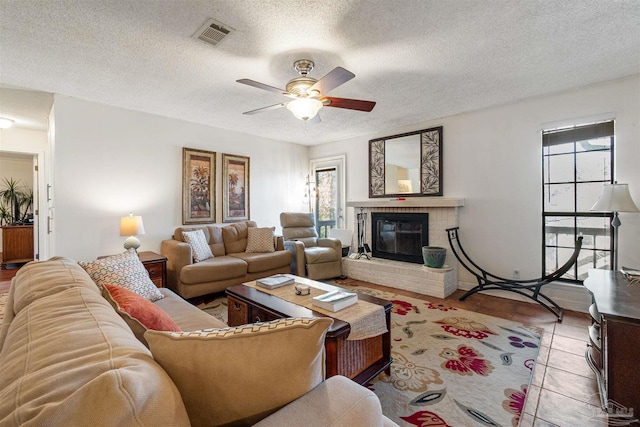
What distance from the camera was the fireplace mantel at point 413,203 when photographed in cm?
394

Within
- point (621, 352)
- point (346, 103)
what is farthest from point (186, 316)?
point (621, 352)

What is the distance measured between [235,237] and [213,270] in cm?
104

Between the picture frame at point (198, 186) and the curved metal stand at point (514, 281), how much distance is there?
11.8 ft

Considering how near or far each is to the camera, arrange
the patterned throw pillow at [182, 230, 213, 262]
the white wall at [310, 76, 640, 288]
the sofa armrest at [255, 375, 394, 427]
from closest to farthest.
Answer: the sofa armrest at [255, 375, 394, 427] → the white wall at [310, 76, 640, 288] → the patterned throw pillow at [182, 230, 213, 262]

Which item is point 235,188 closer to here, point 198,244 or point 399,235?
point 198,244

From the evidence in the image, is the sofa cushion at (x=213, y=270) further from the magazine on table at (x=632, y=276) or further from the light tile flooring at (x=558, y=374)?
the magazine on table at (x=632, y=276)

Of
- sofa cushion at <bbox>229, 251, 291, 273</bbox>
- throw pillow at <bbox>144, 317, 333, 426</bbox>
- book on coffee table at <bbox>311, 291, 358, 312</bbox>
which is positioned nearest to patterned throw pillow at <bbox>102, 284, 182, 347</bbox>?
throw pillow at <bbox>144, 317, 333, 426</bbox>

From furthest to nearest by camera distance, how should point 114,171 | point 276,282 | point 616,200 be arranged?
point 114,171, point 616,200, point 276,282

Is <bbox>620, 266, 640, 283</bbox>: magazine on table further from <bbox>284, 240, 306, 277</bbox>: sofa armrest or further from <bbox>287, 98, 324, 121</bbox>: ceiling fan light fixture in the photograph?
<bbox>284, 240, 306, 277</bbox>: sofa armrest

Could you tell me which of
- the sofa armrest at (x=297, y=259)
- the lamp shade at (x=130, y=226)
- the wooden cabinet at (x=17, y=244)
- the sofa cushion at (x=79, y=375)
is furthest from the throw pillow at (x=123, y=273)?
the wooden cabinet at (x=17, y=244)

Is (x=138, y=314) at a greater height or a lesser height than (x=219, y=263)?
greater

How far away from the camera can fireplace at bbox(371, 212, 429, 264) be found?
4.35m

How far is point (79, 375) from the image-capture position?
567 mm

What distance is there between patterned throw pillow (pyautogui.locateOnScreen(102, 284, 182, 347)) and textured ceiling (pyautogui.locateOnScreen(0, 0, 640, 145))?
179cm
